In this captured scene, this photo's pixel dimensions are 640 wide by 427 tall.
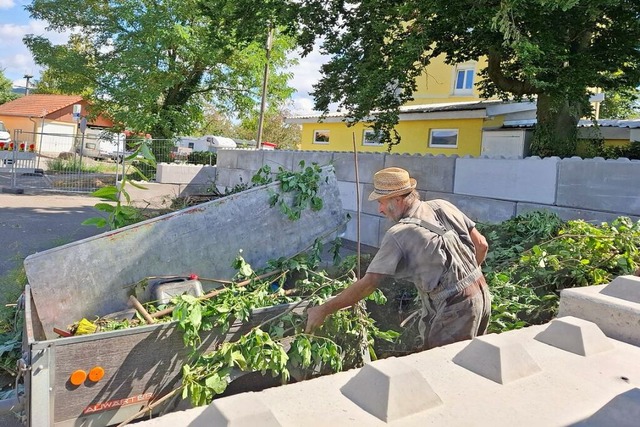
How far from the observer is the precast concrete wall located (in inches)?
191

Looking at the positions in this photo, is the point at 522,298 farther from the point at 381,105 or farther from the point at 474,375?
the point at 381,105

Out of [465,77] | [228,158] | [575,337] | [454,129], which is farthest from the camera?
[465,77]

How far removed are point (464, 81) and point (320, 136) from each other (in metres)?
7.77

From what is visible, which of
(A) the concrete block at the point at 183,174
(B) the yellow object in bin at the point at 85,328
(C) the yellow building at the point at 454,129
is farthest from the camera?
(C) the yellow building at the point at 454,129

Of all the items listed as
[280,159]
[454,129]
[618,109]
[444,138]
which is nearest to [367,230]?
[280,159]

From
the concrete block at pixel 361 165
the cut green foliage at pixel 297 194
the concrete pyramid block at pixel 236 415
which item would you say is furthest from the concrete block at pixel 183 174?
the concrete pyramid block at pixel 236 415

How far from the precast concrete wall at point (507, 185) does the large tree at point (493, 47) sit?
7.01 ft

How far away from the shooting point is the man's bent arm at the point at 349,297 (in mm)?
2742

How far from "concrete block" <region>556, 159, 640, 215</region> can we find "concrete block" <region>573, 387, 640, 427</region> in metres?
3.41

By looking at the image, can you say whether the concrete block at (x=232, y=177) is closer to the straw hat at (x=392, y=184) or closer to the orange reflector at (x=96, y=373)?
the straw hat at (x=392, y=184)

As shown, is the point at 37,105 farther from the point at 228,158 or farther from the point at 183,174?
the point at 228,158

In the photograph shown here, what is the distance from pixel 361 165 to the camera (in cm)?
746

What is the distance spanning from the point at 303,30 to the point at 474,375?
34.5ft

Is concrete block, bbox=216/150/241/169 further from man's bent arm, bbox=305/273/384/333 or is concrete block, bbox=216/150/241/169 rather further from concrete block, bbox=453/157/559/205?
man's bent arm, bbox=305/273/384/333
